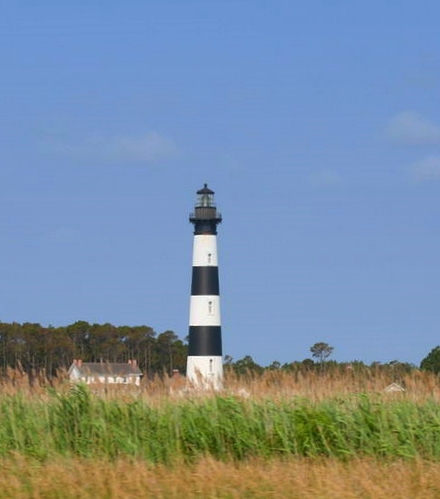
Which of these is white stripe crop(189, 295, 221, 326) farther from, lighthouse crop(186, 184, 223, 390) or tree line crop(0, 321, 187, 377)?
tree line crop(0, 321, 187, 377)

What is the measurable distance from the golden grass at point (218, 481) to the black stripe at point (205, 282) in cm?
3193

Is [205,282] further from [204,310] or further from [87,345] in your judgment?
[87,345]

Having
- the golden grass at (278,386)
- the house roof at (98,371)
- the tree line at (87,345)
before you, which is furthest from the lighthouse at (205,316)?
the tree line at (87,345)

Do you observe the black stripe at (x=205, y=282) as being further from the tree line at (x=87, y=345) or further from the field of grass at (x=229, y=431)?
the tree line at (x=87, y=345)

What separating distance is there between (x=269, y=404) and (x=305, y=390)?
893 mm

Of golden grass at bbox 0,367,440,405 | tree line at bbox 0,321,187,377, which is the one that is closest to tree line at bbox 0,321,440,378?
tree line at bbox 0,321,187,377

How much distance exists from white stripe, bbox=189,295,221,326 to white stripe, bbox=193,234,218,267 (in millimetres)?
1419

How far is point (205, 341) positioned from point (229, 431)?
30.7 meters

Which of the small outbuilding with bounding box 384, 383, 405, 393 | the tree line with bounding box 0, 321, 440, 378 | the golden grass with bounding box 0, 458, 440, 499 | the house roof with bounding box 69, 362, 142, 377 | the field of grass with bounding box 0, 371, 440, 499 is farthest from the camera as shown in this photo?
the tree line with bounding box 0, 321, 440, 378

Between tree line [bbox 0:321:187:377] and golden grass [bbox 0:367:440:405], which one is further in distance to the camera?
tree line [bbox 0:321:187:377]

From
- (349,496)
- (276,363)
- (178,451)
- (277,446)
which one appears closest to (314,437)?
(277,446)

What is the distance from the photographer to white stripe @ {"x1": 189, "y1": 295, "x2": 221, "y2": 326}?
45.4 m

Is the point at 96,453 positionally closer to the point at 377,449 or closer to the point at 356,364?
the point at 377,449

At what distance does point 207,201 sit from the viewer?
165 feet
